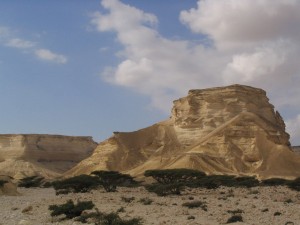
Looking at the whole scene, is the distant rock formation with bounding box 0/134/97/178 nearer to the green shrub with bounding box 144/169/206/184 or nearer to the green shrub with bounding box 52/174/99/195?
the green shrub with bounding box 52/174/99/195

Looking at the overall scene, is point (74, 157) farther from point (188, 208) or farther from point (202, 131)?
point (188, 208)

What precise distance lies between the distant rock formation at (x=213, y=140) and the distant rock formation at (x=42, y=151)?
26.5m

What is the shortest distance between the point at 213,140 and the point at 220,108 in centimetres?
924

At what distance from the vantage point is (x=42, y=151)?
122 meters

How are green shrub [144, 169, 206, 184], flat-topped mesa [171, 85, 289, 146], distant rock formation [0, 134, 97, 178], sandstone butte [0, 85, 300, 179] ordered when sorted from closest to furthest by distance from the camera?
green shrub [144, 169, 206, 184] → sandstone butte [0, 85, 300, 179] → flat-topped mesa [171, 85, 289, 146] → distant rock formation [0, 134, 97, 178]

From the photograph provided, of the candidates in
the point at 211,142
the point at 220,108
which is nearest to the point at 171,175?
the point at 211,142

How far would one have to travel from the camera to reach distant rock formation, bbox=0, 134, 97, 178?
110875 millimetres

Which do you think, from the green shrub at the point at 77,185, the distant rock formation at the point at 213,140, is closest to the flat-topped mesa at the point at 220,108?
the distant rock formation at the point at 213,140

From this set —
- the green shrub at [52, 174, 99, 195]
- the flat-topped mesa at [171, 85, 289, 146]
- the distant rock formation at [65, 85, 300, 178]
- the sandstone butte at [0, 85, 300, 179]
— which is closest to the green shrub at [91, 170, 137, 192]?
the green shrub at [52, 174, 99, 195]

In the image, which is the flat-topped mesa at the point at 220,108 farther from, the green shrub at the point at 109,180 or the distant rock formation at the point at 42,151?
the green shrub at the point at 109,180

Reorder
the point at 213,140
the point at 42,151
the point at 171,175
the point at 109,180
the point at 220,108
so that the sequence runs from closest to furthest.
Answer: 1. the point at 109,180
2. the point at 171,175
3. the point at 213,140
4. the point at 220,108
5. the point at 42,151

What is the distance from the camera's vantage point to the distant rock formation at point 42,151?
110875 millimetres

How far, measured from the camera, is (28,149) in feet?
387

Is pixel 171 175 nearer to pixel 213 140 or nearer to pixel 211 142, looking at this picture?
pixel 211 142
